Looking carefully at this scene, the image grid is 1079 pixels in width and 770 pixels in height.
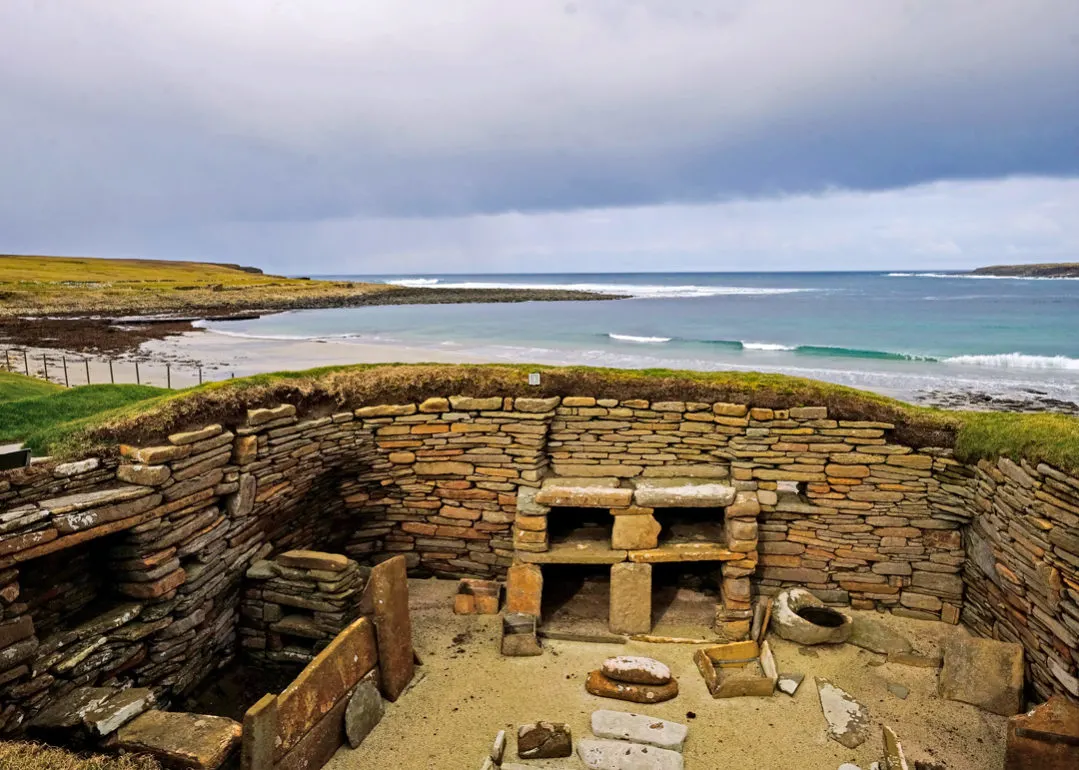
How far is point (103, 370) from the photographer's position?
21.7 m

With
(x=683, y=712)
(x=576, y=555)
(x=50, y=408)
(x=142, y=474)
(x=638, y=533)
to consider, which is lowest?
(x=683, y=712)

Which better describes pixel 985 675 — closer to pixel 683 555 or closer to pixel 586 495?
pixel 683 555

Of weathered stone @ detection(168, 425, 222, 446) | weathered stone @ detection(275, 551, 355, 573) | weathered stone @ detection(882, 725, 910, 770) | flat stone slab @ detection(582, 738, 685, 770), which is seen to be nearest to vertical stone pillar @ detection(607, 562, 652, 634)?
flat stone slab @ detection(582, 738, 685, 770)

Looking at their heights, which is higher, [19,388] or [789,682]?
[19,388]

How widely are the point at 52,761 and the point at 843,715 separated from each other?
6044mm

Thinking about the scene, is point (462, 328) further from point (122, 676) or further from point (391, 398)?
point (122, 676)

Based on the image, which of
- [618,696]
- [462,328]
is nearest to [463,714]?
[618,696]

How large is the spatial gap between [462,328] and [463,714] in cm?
3543

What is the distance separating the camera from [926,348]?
3020cm

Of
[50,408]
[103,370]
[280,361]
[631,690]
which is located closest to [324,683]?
[631,690]

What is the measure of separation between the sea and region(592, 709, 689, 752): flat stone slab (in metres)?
17.0

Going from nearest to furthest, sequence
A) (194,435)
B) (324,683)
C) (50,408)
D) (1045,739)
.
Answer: (1045,739) < (324,683) < (194,435) < (50,408)

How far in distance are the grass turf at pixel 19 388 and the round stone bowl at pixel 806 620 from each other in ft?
36.9

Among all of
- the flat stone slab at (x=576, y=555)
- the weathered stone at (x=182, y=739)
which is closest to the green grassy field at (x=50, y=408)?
the weathered stone at (x=182, y=739)
